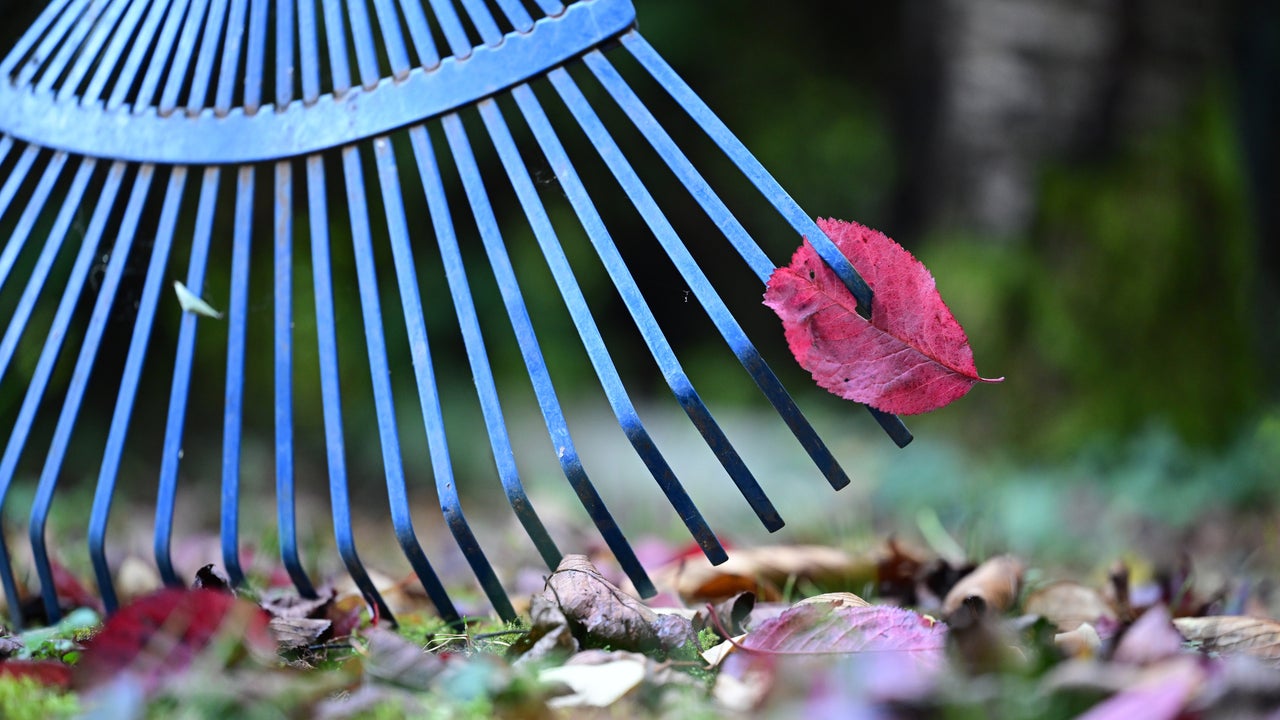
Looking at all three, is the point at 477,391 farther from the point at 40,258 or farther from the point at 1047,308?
the point at 1047,308

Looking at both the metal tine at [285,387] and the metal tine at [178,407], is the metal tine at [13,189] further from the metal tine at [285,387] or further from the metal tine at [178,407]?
the metal tine at [285,387]

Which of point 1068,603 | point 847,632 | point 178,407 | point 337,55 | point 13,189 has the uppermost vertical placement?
point 337,55

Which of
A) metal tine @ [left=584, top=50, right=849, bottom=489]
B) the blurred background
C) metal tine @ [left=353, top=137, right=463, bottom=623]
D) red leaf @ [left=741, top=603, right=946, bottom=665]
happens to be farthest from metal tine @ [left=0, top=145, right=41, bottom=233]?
the blurred background

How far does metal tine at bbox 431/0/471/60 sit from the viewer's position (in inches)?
46.1

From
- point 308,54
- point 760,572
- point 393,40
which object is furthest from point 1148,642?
point 308,54

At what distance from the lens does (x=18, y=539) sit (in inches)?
81.0

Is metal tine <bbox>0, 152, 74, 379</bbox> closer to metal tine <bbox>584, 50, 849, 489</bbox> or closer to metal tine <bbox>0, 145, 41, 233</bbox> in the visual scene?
metal tine <bbox>0, 145, 41, 233</bbox>

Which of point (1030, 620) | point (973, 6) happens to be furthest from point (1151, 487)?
point (1030, 620)

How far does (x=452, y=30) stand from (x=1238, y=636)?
109cm

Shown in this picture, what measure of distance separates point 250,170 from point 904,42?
291cm

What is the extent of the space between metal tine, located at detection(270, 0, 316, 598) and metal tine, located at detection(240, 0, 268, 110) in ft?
0.08

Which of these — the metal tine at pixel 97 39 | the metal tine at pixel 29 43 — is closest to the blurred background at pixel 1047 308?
the metal tine at pixel 29 43

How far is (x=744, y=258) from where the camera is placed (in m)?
1.01

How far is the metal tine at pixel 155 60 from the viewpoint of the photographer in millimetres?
1298
